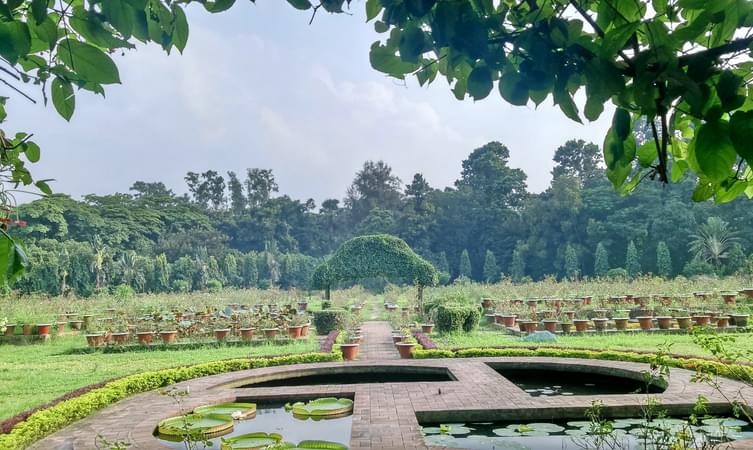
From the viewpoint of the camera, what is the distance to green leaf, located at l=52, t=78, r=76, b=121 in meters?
0.76

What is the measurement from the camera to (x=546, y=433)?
4.90m

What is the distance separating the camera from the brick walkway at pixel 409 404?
4633 mm

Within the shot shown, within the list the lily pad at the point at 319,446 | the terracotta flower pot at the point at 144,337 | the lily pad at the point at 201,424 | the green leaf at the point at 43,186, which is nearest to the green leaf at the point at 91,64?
the green leaf at the point at 43,186

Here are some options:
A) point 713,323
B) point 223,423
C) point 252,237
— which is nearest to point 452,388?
point 223,423

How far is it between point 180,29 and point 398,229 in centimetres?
3818

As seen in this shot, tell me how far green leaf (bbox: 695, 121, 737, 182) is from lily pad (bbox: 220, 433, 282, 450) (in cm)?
411

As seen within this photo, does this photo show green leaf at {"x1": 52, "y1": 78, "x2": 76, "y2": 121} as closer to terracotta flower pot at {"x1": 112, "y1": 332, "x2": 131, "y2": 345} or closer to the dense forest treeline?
terracotta flower pot at {"x1": 112, "y1": 332, "x2": 131, "y2": 345}

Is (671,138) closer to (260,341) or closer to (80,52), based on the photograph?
(80,52)

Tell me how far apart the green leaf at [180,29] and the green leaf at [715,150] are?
643 millimetres

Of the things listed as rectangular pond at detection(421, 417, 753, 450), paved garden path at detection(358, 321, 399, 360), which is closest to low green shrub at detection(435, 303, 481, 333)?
paved garden path at detection(358, 321, 399, 360)

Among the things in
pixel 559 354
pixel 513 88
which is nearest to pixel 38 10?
pixel 513 88

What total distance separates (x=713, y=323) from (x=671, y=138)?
42.6ft

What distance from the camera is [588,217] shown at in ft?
104

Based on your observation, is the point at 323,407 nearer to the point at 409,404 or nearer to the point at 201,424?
the point at 409,404
